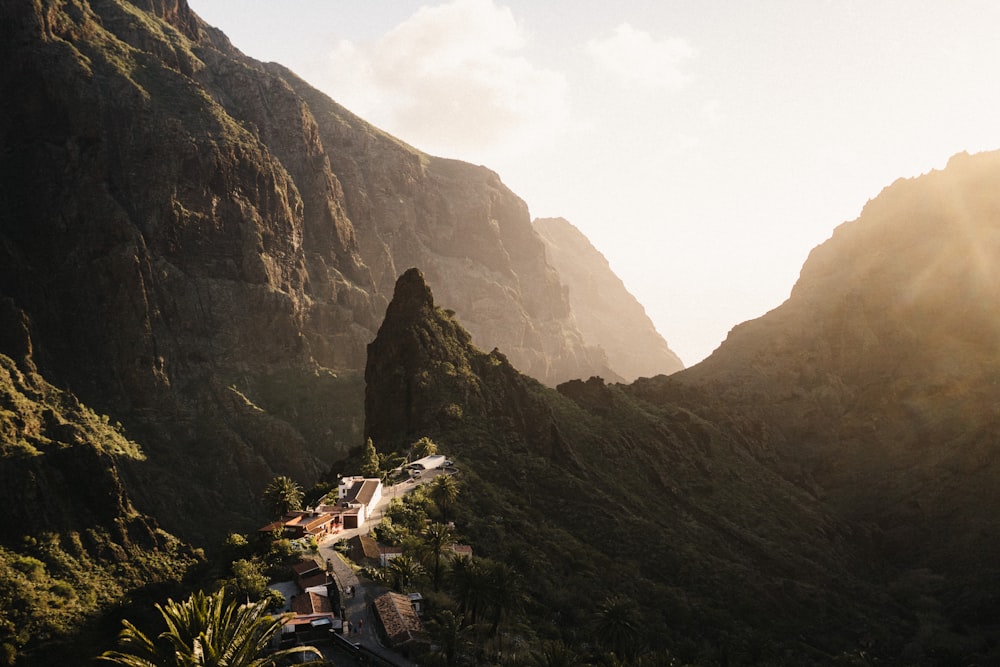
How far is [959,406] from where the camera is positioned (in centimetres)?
16675

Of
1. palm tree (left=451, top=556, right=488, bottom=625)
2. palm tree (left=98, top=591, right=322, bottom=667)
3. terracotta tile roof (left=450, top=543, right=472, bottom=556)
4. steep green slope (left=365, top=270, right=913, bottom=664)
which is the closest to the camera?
palm tree (left=98, top=591, right=322, bottom=667)

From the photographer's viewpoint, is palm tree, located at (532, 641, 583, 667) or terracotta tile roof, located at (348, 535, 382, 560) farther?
terracotta tile roof, located at (348, 535, 382, 560)

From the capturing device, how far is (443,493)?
3561 inches

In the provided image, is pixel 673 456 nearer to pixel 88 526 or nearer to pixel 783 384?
pixel 783 384

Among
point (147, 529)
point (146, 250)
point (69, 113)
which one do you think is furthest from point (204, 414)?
point (69, 113)

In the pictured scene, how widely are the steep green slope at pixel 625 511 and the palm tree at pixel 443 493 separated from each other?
2715mm

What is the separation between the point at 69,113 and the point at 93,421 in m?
88.9

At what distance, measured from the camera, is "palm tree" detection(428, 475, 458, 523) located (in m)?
89.9

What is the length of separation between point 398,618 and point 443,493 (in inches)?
1518

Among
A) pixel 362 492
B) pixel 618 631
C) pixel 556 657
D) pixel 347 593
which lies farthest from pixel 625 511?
pixel 556 657

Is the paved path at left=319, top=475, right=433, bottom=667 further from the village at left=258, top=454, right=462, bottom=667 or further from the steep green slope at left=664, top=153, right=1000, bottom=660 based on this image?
the steep green slope at left=664, top=153, right=1000, bottom=660

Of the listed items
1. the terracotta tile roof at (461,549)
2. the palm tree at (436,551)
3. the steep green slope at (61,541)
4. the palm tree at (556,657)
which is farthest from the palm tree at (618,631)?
the steep green slope at (61,541)

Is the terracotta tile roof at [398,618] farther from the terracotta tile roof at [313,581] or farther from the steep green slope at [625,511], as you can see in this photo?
the steep green slope at [625,511]

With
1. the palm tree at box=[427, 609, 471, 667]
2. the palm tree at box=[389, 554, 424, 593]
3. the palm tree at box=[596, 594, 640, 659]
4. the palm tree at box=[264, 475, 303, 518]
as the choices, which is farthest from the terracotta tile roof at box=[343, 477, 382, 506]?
the palm tree at box=[596, 594, 640, 659]
